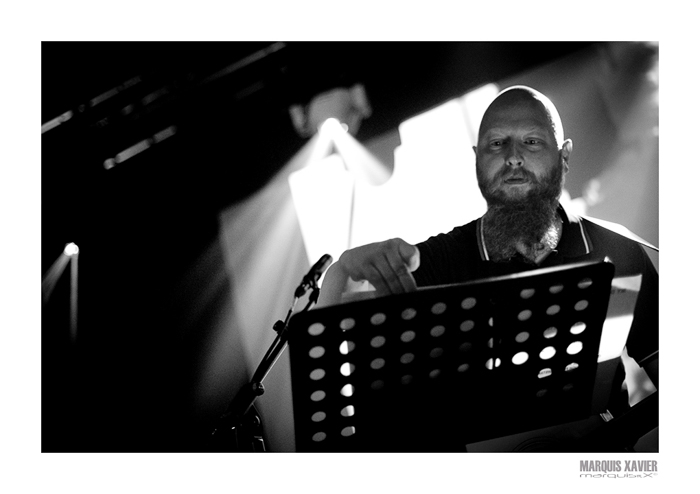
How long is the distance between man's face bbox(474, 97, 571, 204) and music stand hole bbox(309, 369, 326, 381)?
3.70 ft

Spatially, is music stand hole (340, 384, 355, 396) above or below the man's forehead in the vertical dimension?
below

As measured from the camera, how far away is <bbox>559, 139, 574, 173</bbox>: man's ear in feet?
7.73

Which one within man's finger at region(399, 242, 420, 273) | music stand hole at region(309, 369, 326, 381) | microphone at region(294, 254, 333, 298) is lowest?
music stand hole at region(309, 369, 326, 381)

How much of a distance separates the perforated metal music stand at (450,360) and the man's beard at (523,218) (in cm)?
78

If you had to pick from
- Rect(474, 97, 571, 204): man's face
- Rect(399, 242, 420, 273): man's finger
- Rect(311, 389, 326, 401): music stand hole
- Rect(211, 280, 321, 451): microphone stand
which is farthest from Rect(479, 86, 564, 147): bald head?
Rect(311, 389, 326, 401): music stand hole

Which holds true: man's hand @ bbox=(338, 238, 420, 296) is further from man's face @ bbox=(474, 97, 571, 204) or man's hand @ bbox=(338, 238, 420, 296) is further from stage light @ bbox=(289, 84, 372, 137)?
stage light @ bbox=(289, 84, 372, 137)

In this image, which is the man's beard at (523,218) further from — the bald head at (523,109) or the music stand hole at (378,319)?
the music stand hole at (378,319)

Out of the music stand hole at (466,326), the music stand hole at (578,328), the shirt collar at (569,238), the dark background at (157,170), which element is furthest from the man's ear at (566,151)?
the music stand hole at (466,326)

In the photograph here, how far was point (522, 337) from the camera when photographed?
1.45m

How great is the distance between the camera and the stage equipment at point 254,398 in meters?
1.67

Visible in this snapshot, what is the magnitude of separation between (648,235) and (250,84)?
1480 mm
